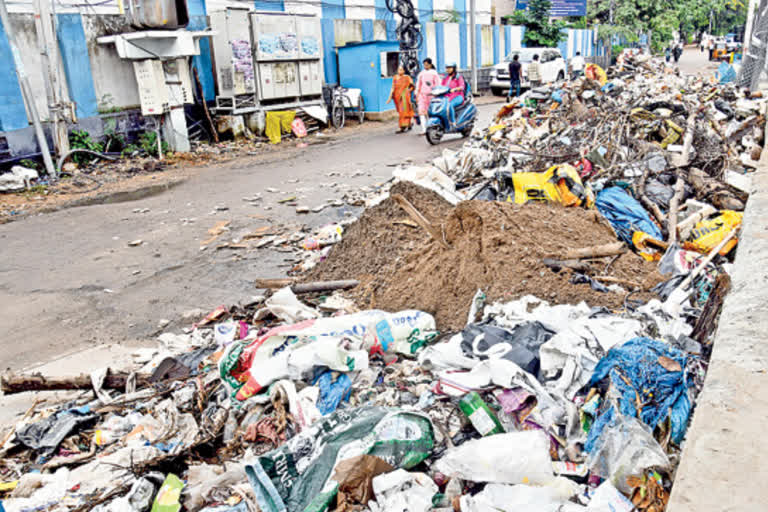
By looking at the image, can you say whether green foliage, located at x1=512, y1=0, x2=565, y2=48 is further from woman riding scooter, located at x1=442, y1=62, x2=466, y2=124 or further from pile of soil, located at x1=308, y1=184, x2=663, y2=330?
pile of soil, located at x1=308, y1=184, x2=663, y2=330

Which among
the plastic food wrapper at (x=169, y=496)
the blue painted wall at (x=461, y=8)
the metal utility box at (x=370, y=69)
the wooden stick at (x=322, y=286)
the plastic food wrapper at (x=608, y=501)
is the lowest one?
the plastic food wrapper at (x=169, y=496)

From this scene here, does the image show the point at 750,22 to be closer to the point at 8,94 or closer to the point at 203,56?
the point at 203,56

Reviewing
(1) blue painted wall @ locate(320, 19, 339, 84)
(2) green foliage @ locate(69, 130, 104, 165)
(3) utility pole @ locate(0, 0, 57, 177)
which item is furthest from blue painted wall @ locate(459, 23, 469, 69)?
(3) utility pole @ locate(0, 0, 57, 177)

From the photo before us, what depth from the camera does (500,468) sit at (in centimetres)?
251

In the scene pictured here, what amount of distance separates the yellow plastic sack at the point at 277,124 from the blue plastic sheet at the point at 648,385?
46.2 ft

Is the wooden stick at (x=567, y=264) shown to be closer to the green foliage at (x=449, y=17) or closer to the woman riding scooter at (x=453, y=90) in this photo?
the woman riding scooter at (x=453, y=90)

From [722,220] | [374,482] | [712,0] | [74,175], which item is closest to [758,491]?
[374,482]

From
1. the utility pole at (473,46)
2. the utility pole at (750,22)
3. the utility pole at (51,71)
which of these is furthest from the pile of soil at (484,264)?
the utility pole at (473,46)

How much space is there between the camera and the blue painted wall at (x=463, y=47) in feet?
82.8

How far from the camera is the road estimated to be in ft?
17.5

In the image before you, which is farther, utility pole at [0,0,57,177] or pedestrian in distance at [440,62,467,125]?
pedestrian in distance at [440,62,467,125]

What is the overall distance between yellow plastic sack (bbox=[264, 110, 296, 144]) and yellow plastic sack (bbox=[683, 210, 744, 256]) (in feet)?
39.6

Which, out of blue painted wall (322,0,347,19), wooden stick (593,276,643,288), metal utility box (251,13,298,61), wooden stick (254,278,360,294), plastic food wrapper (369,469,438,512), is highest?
blue painted wall (322,0,347,19)

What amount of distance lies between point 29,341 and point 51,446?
2.04 meters
